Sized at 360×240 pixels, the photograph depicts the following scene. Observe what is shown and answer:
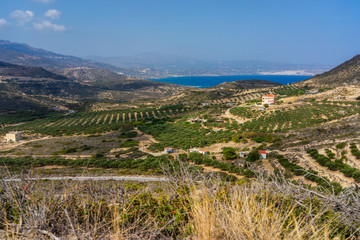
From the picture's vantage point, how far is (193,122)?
42.0 metres

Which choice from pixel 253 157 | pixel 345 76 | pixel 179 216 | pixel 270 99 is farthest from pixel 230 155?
pixel 345 76

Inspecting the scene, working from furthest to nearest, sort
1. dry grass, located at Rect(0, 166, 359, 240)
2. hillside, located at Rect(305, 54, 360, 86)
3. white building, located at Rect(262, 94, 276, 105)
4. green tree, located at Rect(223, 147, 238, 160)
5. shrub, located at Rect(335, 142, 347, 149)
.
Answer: hillside, located at Rect(305, 54, 360, 86)
white building, located at Rect(262, 94, 276, 105)
green tree, located at Rect(223, 147, 238, 160)
shrub, located at Rect(335, 142, 347, 149)
dry grass, located at Rect(0, 166, 359, 240)

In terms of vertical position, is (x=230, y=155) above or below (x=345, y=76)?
below

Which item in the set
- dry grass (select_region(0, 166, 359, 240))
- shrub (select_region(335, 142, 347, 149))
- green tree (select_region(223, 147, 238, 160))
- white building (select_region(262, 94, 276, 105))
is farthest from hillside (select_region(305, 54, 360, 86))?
dry grass (select_region(0, 166, 359, 240))

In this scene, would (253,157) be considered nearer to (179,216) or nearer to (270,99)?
(179,216)

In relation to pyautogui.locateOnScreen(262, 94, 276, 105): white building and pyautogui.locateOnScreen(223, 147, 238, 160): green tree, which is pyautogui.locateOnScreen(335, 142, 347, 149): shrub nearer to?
pyautogui.locateOnScreen(223, 147, 238, 160): green tree

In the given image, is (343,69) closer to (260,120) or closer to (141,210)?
(260,120)

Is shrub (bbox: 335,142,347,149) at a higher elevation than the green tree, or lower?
higher

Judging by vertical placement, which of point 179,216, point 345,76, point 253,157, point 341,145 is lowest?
point 253,157

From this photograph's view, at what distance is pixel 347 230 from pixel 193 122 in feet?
127

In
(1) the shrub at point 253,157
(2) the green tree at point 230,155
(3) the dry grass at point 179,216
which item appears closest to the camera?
(3) the dry grass at point 179,216

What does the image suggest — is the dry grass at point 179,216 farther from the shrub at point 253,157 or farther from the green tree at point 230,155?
the green tree at point 230,155

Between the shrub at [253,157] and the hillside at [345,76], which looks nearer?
the shrub at [253,157]

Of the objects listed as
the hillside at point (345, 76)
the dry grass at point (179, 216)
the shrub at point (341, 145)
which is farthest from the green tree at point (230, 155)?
the hillside at point (345, 76)
